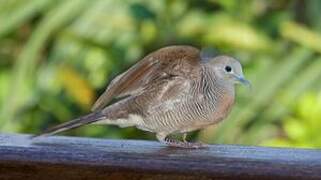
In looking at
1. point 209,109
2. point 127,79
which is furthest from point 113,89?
point 209,109

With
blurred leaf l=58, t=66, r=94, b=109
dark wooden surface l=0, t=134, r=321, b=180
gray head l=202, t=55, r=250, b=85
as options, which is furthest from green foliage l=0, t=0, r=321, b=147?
dark wooden surface l=0, t=134, r=321, b=180

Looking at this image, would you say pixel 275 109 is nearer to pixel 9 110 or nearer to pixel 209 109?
pixel 9 110

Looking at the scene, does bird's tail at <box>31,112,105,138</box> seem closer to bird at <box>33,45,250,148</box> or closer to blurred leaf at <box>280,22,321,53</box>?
bird at <box>33,45,250,148</box>

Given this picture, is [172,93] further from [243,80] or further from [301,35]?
[301,35]

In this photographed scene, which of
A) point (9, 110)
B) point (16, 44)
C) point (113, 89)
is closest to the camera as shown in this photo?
point (113, 89)

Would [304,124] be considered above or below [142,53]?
below

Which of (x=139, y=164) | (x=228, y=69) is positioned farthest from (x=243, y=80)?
(x=139, y=164)
